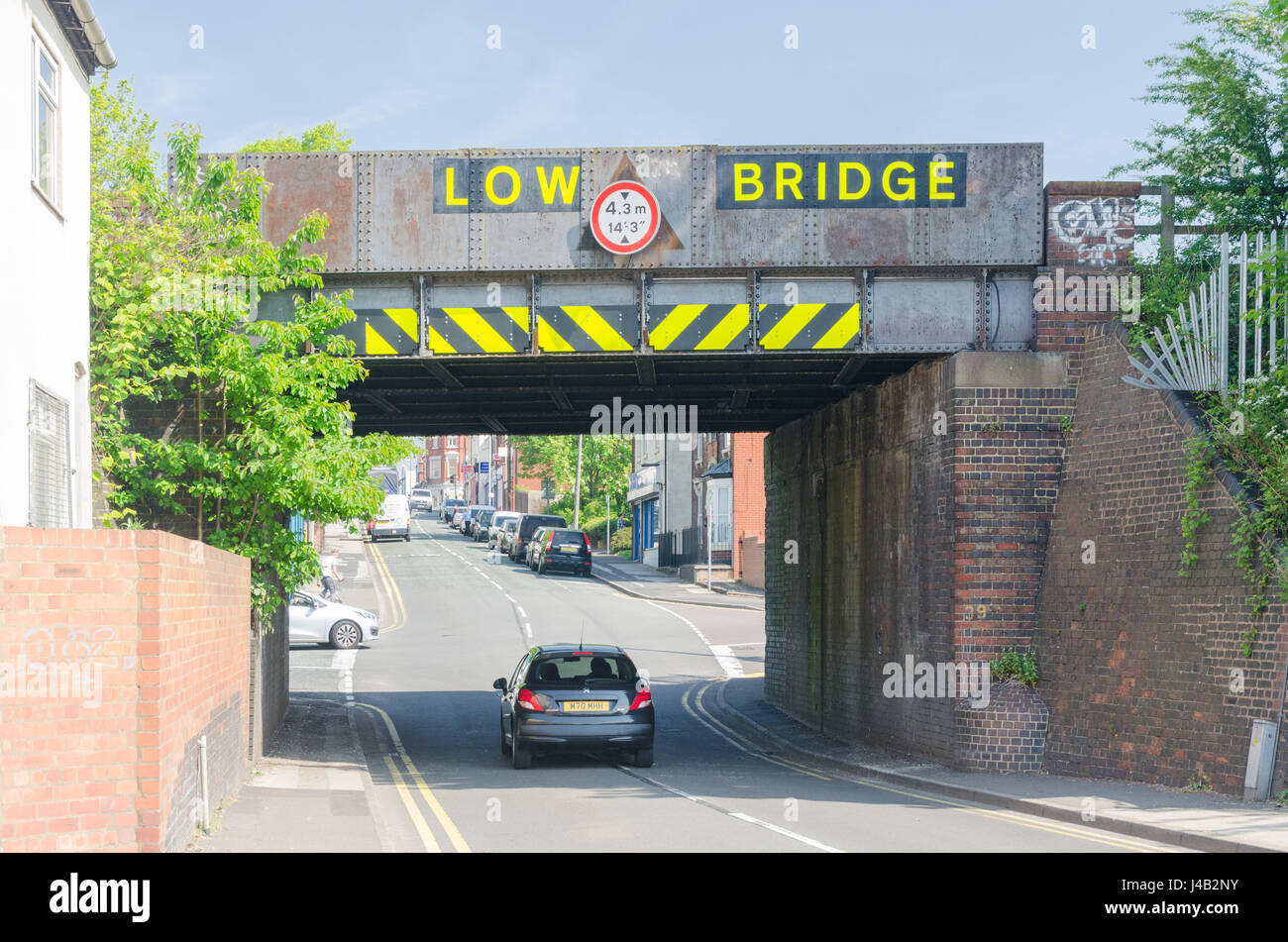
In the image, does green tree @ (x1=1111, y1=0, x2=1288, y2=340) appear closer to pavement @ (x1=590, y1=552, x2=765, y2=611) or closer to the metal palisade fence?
the metal palisade fence

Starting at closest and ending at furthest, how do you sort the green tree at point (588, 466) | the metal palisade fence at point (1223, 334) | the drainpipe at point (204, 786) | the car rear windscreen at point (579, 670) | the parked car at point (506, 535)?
1. the drainpipe at point (204, 786)
2. the metal palisade fence at point (1223, 334)
3. the car rear windscreen at point (579, 670)
4. the parked car at point (506, 535)
5. the green tree at point (588, 466)

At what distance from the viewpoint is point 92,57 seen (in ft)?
50.1

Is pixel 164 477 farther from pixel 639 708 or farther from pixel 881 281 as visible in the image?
pixel 881 281

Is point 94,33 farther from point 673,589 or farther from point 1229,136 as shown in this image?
point 673,589

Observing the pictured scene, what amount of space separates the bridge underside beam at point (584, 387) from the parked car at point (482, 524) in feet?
165

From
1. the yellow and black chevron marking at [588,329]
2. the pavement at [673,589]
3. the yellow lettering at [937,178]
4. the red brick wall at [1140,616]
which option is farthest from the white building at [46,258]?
the pavement at [673,589]

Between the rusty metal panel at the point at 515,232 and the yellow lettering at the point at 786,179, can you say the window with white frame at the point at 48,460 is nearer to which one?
the rusty metal panel at the point at 515,232

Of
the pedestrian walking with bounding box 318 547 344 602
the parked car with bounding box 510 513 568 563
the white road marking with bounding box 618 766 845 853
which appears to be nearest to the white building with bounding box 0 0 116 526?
the white road marking with bounding box 618 766 845 853

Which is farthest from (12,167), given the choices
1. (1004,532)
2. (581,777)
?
(1004,532)

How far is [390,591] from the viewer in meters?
48.3

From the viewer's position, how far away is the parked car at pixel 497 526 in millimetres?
67375

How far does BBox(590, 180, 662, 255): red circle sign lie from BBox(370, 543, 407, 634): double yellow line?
79.3 feet

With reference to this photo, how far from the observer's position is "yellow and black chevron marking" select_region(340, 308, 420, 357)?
55.4 feet

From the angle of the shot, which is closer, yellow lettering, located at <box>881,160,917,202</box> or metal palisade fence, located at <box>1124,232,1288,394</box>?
metal palisade fence, located at <box>1124,232,1288,394</box>
